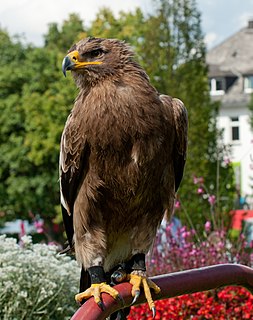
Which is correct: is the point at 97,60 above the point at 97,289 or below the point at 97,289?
above

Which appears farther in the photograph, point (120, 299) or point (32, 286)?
point (32, 286)

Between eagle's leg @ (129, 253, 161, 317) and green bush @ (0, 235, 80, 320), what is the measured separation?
1578mm

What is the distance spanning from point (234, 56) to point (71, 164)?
48521 mm

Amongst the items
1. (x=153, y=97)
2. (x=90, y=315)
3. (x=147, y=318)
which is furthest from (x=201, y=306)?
(x=90, y=315)

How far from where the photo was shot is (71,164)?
13.1 ft

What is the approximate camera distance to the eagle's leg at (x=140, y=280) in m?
3.34

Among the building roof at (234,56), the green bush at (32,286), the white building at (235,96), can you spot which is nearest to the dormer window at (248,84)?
the white building at (235,96)

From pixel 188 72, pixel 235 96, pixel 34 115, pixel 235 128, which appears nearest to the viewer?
pixel 188 72

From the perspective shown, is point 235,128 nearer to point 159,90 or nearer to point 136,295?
point 159,90

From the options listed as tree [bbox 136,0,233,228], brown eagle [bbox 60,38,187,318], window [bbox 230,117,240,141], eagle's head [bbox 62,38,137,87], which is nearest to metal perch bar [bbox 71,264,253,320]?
brown eagle [bbox 60,38,187,318]

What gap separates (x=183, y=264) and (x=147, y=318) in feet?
3.30

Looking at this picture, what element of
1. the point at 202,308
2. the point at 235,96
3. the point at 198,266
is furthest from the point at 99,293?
the point at 235,96

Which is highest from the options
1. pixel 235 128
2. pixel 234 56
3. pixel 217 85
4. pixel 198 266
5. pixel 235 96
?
pixel 234 56

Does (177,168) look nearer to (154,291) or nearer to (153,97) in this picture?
(153,97)
